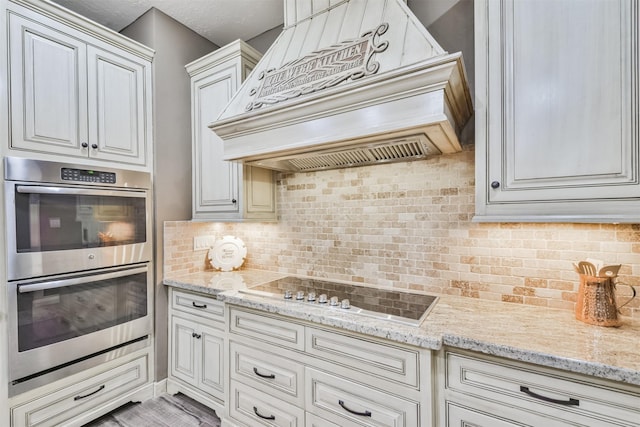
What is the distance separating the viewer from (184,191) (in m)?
2.40

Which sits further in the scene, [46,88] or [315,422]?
[46,88]

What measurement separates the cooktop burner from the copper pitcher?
63cm

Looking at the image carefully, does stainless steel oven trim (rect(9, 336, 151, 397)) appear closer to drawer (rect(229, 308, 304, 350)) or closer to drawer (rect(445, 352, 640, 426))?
drawer (rect(229, 308, 304, 350))

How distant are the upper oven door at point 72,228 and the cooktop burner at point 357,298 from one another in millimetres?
948

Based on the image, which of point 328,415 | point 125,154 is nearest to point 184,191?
point 125,154

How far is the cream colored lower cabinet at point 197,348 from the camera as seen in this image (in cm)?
195

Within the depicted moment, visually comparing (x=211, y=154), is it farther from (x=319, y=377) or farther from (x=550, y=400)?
(x=550, y=400)

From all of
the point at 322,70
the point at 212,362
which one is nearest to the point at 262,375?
the point at 212,362

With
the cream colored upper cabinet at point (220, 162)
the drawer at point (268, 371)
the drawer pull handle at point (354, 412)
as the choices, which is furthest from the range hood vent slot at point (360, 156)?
the drawer pull handle at point (354, 412)

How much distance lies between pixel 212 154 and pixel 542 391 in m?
2.29

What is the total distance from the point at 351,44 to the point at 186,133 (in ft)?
5.27

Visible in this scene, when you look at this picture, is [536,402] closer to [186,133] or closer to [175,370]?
[175,370]

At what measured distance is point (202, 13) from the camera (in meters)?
2.27

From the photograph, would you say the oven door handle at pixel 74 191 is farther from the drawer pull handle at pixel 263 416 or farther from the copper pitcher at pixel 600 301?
the copper pitcher at pixel 600 301
